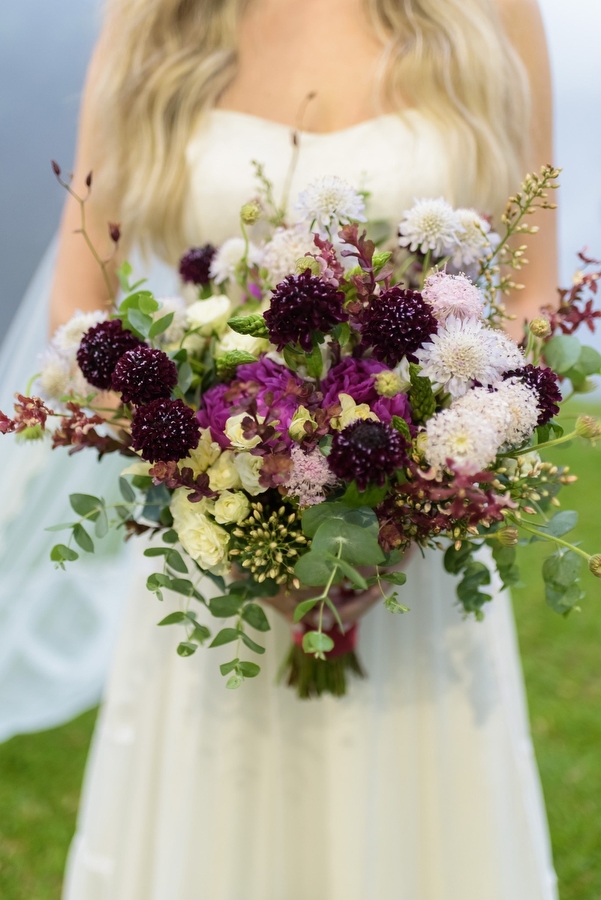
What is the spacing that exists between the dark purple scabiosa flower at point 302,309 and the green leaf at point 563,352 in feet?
1.04

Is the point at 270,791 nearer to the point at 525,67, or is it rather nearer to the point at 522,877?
the point at 522,877

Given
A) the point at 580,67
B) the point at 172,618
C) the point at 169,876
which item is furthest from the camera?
the point at 580,67

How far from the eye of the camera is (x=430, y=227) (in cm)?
77

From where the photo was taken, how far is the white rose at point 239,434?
67 centimetres

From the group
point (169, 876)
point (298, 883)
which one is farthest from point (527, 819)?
point (169, 876)

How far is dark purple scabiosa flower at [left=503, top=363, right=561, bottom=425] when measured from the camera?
0.66 meters

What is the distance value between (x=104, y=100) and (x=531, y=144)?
0.71m

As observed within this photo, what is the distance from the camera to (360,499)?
654 mm

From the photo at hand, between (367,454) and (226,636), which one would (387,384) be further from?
(226,636)

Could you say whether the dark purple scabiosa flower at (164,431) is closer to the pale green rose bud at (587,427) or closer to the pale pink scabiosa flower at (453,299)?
the pale pink scabiosa flower at (453,299)

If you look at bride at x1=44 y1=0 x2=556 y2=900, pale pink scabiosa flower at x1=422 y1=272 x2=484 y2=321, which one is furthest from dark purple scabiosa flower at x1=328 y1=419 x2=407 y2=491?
bride at x1=44 y1=0 x2=556 y2=900

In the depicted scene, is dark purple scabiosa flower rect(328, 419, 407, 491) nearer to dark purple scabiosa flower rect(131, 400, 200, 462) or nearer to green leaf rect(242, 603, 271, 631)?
dark purple scabiosa flower rect(131, 400, 200, 462)

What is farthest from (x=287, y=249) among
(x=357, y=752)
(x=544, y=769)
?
(x=544, y=769)

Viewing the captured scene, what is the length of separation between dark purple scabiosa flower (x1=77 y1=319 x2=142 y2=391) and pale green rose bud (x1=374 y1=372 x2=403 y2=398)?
26 cm
